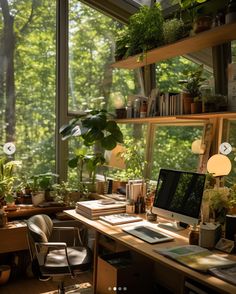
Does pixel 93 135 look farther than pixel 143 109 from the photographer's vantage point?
Yes

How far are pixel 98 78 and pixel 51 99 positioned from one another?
0.63m

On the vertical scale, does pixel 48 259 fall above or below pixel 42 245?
below

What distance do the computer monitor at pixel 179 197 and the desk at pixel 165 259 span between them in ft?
0.46

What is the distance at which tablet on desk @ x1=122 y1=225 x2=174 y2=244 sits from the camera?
2.28 metres

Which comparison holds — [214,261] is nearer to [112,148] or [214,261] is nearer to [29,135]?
[112,148]

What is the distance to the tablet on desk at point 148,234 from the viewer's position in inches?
89.9

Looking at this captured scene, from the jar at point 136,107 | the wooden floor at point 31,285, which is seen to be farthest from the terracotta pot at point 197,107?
the wooden floor at point 31,285

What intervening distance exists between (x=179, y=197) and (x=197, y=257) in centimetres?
61

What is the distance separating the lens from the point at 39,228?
2.71 m

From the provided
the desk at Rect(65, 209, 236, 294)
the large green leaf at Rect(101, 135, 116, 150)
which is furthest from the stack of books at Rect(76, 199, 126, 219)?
the large green leaf at Rect(101, 135, 116, 150)

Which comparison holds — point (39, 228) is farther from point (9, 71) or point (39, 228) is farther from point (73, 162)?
point (9, 71)

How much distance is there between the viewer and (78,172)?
4074 mm
